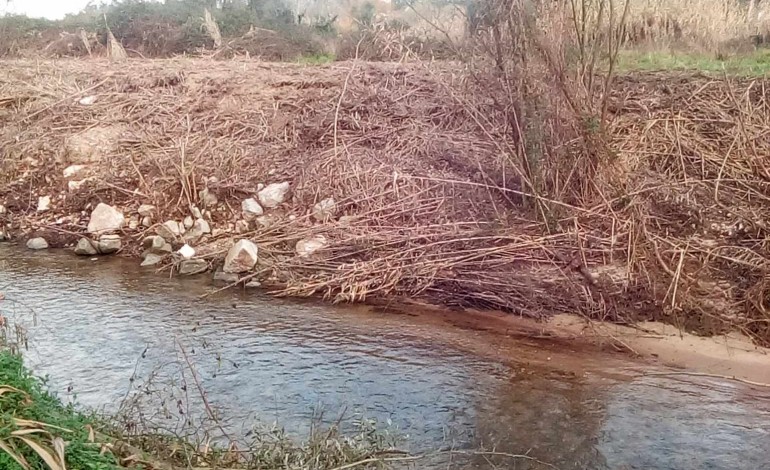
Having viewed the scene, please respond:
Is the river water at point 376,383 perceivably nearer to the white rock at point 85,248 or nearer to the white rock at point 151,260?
the white rock at point 151,260

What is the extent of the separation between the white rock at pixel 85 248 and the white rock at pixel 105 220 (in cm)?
35

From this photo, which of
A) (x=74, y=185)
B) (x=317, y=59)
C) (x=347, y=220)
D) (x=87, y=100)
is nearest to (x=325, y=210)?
(x=347, y=220)

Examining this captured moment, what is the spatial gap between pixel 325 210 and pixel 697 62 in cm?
574

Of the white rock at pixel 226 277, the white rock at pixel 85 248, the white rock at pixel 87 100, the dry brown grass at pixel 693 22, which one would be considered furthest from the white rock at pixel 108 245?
the dry brown grass at pixel 693 22

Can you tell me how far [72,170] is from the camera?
10.2 metres

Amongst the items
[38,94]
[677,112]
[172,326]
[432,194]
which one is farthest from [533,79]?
[38,94]

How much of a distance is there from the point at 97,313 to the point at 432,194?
12.3ft

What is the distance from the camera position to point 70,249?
9.05 metres

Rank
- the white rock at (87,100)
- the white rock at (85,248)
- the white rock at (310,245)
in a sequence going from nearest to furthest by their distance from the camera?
the white rock at (310,245) → the white rock at (85,248) → the white rock at (87,100)

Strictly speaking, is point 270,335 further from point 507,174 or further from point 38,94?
point 38,94

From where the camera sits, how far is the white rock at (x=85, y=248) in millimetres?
8797

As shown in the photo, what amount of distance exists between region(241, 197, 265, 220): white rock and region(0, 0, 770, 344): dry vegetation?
13 cm

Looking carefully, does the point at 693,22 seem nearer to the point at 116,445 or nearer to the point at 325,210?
the point at 325,210

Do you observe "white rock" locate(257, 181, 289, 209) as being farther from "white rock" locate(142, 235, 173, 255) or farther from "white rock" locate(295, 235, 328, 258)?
"white rock" locate(142, 235, 173, 255)
